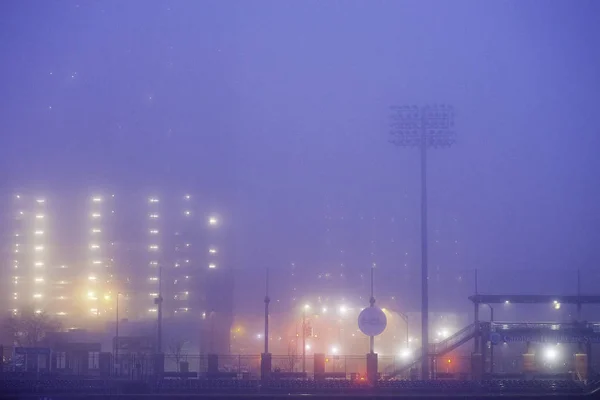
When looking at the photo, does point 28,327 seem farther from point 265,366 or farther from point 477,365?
point 477,365

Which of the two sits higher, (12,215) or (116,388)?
(12,215)

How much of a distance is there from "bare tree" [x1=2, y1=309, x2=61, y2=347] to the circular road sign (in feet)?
60.4

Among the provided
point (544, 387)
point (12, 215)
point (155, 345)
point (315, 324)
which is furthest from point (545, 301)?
point (12, 215)

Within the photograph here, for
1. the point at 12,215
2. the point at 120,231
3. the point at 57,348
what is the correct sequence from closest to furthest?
the point at 57,348 → the point at 12,215 → the point at 120,231

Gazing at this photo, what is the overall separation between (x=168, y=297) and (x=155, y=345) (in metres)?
9.18

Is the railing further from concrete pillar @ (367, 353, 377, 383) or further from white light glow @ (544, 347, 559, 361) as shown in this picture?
concrete pillar @ (367, 353, 377, 383)

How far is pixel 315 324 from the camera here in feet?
117

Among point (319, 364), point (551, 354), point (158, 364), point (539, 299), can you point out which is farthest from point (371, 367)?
point (539, 299)

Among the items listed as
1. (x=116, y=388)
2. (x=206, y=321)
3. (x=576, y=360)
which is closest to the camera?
(x=116, y=388)

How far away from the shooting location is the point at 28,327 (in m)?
32.3

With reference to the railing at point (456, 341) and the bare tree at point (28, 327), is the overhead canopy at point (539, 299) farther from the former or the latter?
the bare tree at point (28, 327)

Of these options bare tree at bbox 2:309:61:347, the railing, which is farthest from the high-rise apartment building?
the railing

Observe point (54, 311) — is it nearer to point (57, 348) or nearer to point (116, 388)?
point (57, 348)

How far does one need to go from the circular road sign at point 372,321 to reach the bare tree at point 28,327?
60.4 feet
